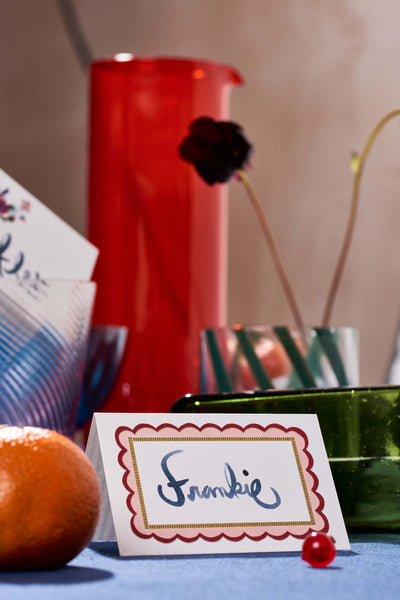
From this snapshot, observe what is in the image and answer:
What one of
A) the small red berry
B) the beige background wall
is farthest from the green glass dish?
the beige background wall

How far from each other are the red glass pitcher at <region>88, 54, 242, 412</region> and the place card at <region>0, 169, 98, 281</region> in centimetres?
24

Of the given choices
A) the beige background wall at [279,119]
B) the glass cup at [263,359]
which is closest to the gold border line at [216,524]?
the glass cup at [263,359]

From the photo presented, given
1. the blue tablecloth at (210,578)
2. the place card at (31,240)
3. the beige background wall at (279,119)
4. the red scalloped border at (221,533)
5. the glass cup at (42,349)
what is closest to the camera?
the blue tablecloth at (210,578)

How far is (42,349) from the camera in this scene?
0.67 metres

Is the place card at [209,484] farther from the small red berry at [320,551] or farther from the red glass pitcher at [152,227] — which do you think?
the red glass pitcher at [152,227]

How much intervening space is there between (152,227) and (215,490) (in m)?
0.56

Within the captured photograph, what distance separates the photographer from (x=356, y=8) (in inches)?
50.9

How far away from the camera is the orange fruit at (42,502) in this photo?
424mm

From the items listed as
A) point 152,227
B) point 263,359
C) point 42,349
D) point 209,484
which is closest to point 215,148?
point 152,227

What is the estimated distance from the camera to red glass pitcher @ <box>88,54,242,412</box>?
1023mm

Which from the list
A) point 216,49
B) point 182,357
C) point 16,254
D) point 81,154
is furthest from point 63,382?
point 216,49

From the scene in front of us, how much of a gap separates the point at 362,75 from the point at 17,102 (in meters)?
0.51

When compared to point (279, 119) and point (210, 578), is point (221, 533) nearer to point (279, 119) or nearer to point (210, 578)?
point (210, 578)

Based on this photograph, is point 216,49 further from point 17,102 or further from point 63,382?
point 63,382
